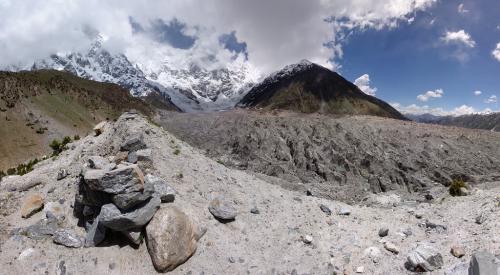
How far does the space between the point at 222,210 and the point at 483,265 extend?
27.4ft

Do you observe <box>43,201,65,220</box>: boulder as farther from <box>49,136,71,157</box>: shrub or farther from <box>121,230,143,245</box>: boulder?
<box>49,136,71,157</box>: shrub

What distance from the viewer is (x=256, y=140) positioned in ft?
179

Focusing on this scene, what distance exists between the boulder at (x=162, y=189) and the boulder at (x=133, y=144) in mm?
2628

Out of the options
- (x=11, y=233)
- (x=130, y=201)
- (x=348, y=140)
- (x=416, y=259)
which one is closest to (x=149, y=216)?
(x=130, y=201)

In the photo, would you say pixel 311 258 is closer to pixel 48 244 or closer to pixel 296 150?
pixel 48 244

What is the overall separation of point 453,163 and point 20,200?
4904 centimetres

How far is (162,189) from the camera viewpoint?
12781 mm

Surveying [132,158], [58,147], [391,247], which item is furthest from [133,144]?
[391,247]

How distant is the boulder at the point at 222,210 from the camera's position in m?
13.5

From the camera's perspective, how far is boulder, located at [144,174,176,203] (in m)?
12.5

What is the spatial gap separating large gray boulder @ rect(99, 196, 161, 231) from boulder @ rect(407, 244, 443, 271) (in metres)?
8.36

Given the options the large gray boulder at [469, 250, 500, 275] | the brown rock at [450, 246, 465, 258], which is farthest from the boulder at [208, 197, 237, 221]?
the large gray boulder at [469, 250, 500, 275]

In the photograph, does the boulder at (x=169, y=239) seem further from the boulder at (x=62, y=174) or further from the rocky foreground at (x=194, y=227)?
the boulder at (x=62, y=174)

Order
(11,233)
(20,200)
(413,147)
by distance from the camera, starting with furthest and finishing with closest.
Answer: (413,147), (20,200), (11,233)
